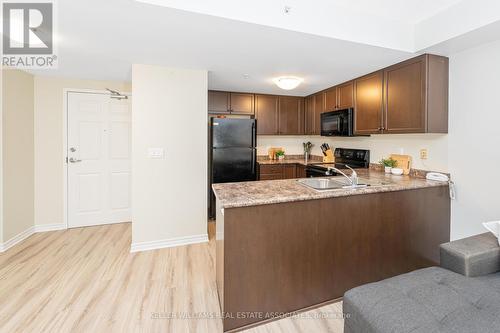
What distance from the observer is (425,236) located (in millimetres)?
2295

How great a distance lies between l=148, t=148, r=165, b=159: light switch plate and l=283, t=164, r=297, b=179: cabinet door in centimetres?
215

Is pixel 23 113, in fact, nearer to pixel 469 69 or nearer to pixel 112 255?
pixel 112 255

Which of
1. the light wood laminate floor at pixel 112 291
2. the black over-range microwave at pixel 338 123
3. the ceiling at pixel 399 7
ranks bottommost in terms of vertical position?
the light wood laminate floor at pixel 112 291

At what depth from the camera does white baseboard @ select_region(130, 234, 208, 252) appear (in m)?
2.91

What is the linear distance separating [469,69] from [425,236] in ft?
5.43

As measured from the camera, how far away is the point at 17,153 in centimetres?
311

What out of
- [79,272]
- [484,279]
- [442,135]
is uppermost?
[442,135]

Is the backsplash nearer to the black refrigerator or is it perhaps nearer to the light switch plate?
the black refrigerator

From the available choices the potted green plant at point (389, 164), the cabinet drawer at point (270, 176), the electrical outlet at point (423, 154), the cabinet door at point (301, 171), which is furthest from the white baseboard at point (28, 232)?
the electrical outlet at point (423, 154)

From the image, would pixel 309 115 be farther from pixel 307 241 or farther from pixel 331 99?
pixel 307 241

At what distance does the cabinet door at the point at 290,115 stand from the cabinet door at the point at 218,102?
3.35 ft

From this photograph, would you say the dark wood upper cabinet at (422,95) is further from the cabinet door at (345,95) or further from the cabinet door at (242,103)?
the cabinet door at (242,103)

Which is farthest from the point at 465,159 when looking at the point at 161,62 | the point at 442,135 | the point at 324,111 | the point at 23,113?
the point at 23,113

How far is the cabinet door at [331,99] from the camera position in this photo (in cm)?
375
